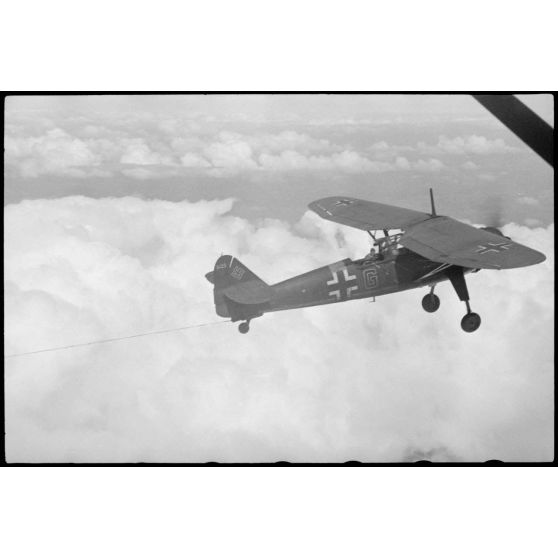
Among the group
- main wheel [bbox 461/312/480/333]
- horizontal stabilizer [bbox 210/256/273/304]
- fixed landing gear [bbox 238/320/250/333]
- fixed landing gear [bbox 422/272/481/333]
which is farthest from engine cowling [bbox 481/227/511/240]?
fixed landing gear [bbox 238/320/250/333]

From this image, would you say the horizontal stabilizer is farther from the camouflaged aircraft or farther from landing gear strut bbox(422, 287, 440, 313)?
landing gear strut bbox(422, 287, 440, 313)

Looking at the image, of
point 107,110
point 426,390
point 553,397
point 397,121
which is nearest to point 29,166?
point 107,110

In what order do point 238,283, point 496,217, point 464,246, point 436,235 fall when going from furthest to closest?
1. point 496,217
2. point 238,283
3. point 436,235
4. point 464,246

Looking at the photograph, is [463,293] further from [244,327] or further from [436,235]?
[244,327]

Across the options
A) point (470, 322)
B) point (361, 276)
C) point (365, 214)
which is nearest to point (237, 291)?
point (361, 276)

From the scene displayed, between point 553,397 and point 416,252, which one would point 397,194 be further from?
point 553,397
